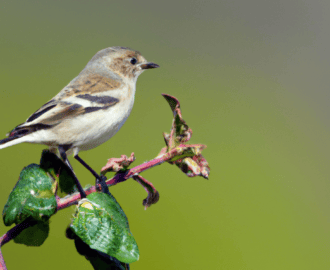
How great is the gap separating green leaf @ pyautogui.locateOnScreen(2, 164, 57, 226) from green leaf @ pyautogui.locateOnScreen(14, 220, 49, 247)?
14 centimetres

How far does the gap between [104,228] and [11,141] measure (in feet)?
1.67

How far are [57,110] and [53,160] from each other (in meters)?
0.43

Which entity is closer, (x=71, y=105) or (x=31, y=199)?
(x=31, y=199)

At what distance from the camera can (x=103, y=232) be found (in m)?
0.85

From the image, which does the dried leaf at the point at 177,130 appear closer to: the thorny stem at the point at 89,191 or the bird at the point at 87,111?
the thorny stem at the point at 89,191

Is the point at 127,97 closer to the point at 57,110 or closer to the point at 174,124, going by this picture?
the point at 57,110

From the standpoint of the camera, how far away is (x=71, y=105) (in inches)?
56.7

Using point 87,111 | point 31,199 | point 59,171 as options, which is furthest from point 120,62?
point 31,199

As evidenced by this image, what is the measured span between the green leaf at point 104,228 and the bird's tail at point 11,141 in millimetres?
399

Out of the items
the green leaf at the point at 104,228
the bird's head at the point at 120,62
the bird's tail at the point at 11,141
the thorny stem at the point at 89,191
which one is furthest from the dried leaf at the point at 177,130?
the bird's head at the point at 120,62

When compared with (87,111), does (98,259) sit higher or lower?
lower

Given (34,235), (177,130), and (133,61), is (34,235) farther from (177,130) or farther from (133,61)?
(133,61)

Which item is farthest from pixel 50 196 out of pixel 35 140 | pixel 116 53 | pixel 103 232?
pixel 116 53

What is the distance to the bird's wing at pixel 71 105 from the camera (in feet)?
4.16
